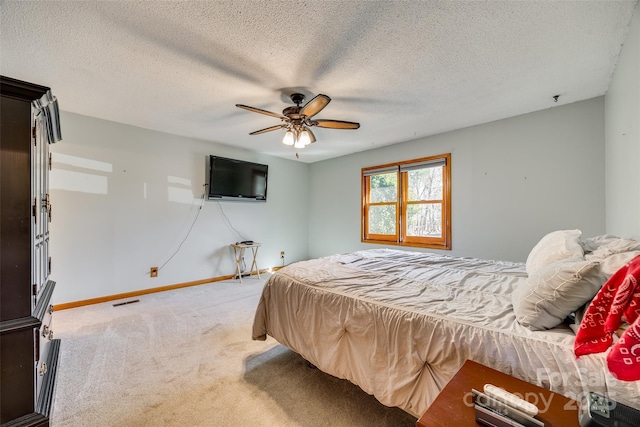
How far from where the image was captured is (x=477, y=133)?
3357mm

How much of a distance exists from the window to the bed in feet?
5.71

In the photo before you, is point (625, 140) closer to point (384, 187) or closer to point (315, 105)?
point (315, 105)

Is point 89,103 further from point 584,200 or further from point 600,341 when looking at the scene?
point 584,200

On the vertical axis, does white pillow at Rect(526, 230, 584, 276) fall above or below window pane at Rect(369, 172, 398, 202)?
below

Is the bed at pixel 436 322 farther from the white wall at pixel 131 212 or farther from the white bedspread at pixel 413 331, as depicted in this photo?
the white wall at pixel 131 212

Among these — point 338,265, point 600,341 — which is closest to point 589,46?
point 600,341

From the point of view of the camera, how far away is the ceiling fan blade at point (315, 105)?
203 cm

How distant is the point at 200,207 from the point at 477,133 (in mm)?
4248

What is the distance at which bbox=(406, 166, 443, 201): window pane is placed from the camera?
3.80 meters

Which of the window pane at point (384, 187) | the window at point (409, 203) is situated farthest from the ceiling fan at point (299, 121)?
the window pane at point (384, 187)

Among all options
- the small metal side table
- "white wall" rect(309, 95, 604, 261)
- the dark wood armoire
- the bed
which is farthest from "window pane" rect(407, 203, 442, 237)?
the dark wood armoire

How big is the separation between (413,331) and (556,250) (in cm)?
106

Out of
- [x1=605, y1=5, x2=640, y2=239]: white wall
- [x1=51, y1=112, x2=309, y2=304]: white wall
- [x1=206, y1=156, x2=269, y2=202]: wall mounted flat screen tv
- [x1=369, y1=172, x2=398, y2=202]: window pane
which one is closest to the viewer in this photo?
[x1=605, y1=5, x2=640, y2=239]: white wall

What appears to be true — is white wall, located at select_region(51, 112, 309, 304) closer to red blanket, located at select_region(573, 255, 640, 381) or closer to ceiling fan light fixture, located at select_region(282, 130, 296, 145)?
ceiling fan light fixture, located at select_region(282, 130, 296, 145)
